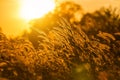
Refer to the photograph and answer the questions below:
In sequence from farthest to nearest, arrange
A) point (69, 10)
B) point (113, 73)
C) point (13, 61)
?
point (69, 10) < point (13, 61) < point (113, 73)

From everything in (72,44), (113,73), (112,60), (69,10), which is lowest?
(113,73)

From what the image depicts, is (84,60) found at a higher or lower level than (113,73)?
higher

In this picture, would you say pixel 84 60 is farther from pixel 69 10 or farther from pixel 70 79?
pixel 69 10

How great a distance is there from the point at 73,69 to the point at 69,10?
21573mm

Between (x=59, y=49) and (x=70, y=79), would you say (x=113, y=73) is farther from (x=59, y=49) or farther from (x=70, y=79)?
(x=59, y=49)

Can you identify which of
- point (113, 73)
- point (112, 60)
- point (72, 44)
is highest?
point (72, 44)

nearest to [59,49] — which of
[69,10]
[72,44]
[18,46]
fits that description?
[72,44]

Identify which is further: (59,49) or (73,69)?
(59,49)

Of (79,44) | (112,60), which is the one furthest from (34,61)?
(112,60)

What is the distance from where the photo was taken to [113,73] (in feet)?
12.2

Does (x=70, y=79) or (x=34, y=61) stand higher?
(x=34, y=61)

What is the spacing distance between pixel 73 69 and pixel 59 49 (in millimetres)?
362

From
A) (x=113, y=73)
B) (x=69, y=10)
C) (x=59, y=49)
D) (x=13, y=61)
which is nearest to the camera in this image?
(x=113, y=73)

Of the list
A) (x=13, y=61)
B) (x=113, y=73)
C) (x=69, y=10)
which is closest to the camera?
(x=113, y=73)
